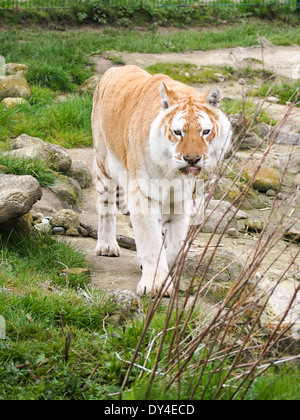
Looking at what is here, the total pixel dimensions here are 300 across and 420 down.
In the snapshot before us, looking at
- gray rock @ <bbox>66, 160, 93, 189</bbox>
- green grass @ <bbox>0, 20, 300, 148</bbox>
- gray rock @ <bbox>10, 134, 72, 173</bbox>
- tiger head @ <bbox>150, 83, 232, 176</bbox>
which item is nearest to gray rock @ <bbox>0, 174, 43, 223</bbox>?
tiger head @ <bbox>150, 83, 232, 176</bbox>

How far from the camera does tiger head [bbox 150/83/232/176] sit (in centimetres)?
374

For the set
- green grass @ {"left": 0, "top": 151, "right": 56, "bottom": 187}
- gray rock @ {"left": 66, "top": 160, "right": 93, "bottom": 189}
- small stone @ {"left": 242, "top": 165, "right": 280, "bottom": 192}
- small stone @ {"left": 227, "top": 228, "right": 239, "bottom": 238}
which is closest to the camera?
green grass @ {"left": 0, "top": 151, "right": 56, "bottom": 187}

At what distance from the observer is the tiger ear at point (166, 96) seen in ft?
13.0

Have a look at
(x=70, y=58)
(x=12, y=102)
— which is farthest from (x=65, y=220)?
(x=70, y=58)

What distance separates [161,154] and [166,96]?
404 mm

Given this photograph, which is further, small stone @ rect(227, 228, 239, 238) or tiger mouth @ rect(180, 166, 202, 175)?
small stone @ rect(227, 228, 239, 238)

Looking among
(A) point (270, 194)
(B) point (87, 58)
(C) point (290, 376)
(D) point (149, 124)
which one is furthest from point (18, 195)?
(B) point (87, 58)

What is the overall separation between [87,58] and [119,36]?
7.72 feet

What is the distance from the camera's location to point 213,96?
13.1 feet

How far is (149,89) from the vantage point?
4449 millimetres

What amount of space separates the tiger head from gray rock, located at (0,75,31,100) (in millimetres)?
4682

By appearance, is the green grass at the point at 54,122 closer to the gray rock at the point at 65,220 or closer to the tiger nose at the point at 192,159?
the gray rock at the point at 65,220

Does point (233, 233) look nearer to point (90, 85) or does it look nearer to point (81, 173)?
point (81, 173)

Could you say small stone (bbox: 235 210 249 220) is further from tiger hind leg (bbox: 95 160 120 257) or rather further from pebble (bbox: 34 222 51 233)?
pebble (bbox: 34 222 51 233)
